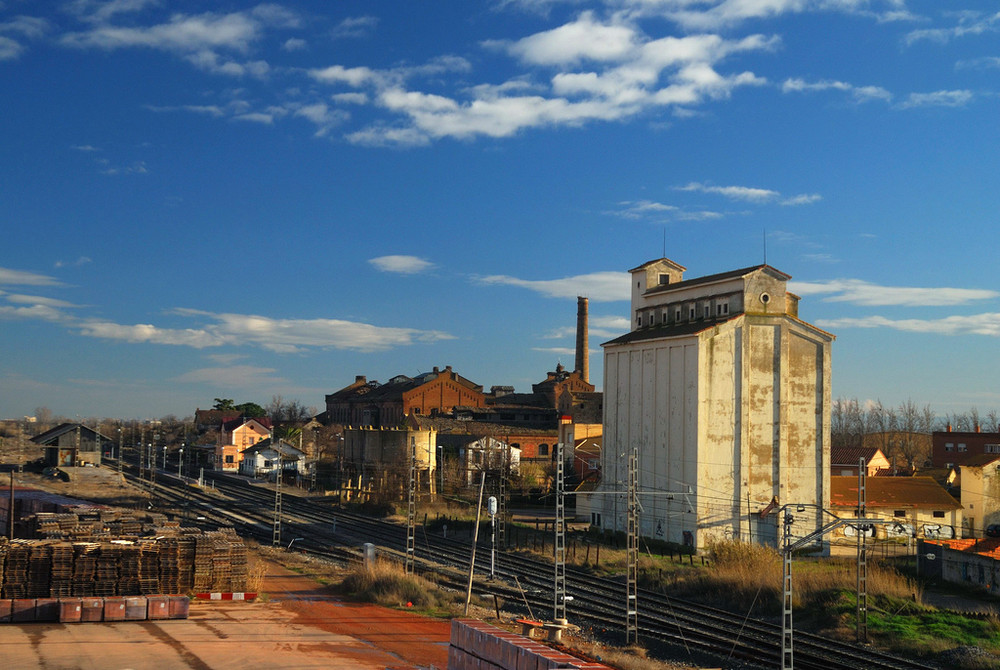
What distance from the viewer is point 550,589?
3200cm

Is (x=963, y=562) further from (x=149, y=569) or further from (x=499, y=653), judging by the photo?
(x=149, y=569)

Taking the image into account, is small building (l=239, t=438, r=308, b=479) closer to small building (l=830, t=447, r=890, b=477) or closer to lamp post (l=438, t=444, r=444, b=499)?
lamp post (l=438, t=444, r=444, b=499)

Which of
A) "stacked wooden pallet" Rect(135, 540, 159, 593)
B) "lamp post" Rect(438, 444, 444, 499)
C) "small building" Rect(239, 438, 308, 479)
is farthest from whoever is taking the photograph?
"small building" Rect(239, 438, 308, 479)

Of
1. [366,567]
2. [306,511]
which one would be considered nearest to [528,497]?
[306,511]

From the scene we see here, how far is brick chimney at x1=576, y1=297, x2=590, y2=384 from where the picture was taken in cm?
10006

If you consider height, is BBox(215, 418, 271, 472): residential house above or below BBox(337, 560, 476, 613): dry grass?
above

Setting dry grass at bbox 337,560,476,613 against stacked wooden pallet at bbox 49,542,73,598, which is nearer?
stacked wooden pallet at bbox 49,542,73,598

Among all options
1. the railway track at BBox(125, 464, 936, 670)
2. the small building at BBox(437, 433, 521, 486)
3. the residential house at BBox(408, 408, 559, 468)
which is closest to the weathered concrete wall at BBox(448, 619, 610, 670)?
the railway track at BBox(125, 464, 936, 670)

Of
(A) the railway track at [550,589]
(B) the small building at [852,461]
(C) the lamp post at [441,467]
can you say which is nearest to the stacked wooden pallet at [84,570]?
(A) the railway track at [550,589]

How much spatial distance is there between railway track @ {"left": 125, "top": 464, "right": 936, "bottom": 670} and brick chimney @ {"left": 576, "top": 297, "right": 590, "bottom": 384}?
148 feet

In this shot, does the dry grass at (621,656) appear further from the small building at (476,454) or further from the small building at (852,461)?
the small building at (476,454)

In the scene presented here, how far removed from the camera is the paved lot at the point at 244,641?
63.2ft

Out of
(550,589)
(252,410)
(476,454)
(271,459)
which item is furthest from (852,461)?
(252,410)

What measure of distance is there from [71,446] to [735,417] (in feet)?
193
